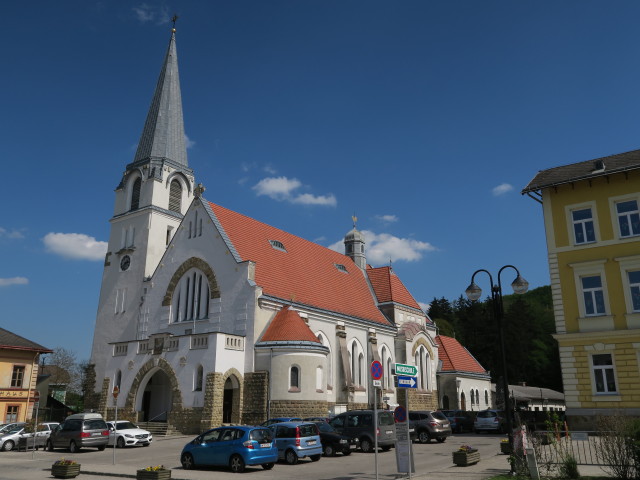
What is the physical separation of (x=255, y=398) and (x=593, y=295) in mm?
18847

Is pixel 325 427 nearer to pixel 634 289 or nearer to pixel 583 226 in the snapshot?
pixel 634 289

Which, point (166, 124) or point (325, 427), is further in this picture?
point (166, 124)

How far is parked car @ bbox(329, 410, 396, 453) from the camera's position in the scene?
2205 centimetres

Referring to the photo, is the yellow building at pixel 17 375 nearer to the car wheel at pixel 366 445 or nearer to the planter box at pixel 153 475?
the car wheel at pixel 366 445

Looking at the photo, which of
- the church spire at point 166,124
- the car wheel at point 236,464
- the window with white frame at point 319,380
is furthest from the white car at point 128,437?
the church spire at point 166,124

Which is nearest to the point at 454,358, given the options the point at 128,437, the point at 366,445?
the point at 366,445

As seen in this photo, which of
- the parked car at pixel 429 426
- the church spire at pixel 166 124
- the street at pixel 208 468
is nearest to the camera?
the street at pixel 208 468

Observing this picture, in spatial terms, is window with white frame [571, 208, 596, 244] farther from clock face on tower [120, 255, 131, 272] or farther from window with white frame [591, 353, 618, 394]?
clock face on tower [120, 255, 131, 272]

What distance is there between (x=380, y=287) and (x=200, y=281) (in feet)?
60.6

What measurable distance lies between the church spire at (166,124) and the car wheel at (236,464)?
31997 millimetres

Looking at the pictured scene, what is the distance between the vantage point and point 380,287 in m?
49.9

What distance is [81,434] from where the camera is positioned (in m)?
24.3

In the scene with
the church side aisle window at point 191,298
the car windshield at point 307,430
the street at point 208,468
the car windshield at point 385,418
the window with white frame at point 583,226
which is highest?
the window with white frame at point 583,226

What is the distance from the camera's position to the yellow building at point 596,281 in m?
24.6
